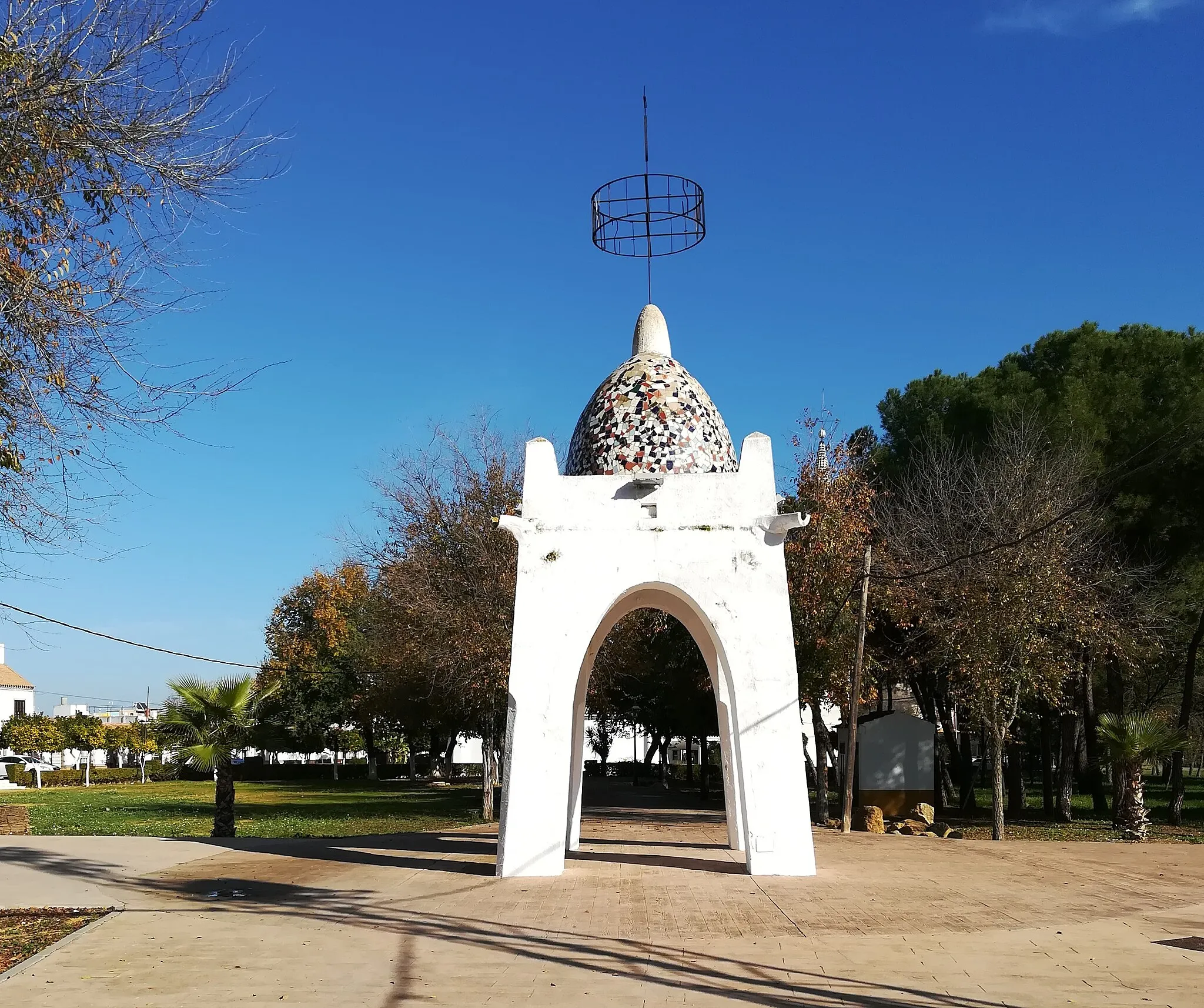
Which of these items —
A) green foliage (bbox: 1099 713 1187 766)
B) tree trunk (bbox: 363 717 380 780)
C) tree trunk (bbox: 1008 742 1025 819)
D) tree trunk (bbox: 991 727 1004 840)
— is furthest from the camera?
tree trunk (bbox: 363 717 380 780)

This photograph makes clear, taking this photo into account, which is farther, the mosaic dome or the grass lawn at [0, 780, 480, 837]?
the grass lawn at [0, 780, 480, 837]

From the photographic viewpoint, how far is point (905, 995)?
750cm

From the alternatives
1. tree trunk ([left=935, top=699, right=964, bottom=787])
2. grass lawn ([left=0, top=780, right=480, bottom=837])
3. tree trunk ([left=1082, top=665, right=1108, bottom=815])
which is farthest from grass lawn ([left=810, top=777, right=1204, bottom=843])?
grass lawn ([left=0, top=780, right=480, bottom=837])

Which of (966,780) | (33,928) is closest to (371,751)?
(966,780)

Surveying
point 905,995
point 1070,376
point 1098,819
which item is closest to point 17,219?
point 905,995

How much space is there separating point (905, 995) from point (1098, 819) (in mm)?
20815

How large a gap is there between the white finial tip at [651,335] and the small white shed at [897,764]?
480 inches

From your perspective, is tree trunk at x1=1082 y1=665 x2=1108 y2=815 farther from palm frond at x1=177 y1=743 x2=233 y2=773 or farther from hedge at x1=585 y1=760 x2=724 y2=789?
hedge at x1=585 y1=760 x2=724 y2=789

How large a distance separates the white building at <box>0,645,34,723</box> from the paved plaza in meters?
64.1

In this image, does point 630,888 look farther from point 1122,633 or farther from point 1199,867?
point 1122,633

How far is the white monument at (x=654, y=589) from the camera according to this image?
1313cm

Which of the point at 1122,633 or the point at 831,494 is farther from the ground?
the point at 831,494

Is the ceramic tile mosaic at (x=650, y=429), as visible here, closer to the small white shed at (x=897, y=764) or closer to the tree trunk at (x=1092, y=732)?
the small white shed at (x=897, y=764)

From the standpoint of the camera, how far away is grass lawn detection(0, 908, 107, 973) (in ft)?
30.0
